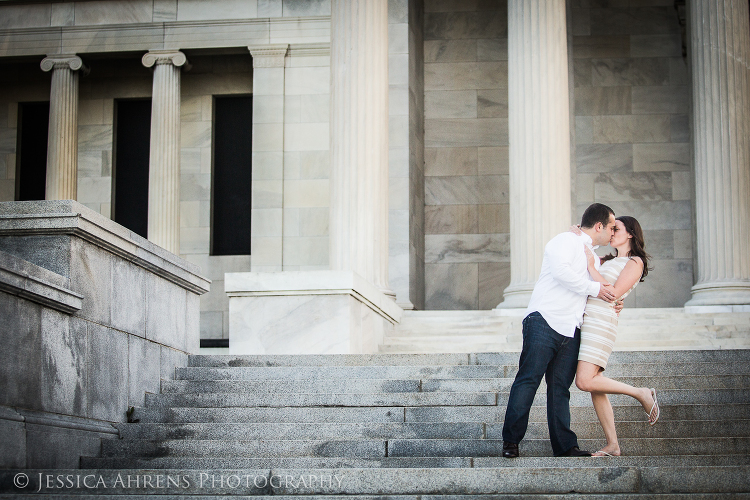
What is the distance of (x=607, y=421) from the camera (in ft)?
32.7

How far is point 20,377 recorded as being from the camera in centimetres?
984

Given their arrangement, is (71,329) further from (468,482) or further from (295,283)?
(295,283)

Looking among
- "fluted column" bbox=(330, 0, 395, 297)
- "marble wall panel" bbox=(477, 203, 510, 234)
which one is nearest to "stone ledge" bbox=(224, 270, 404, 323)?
"fluted column" bbox=(330, 0, 395, 297)

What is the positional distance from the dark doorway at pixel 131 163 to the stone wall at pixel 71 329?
2002 centimetres

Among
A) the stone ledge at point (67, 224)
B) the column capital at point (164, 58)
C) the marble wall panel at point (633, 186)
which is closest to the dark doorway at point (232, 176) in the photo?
the column capital at point (164, 58)

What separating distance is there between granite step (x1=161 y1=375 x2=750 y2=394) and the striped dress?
8.72ft

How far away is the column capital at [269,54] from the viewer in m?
30.2

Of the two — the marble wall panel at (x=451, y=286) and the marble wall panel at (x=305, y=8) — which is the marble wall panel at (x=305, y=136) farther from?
the marble wall panel at (x=451, y=286)

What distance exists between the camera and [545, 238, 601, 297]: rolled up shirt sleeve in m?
9.74

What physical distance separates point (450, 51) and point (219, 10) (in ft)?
25.8

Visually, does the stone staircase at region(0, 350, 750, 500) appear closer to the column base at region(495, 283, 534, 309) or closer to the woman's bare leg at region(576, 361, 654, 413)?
the woman's bare leg at region(576, 361, 654, 413)

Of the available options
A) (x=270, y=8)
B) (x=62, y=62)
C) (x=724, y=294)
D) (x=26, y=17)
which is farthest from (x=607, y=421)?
(x=26, y=17)

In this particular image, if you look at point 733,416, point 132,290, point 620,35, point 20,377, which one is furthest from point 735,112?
point 20,377

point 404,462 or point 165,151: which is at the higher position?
point 165,151
